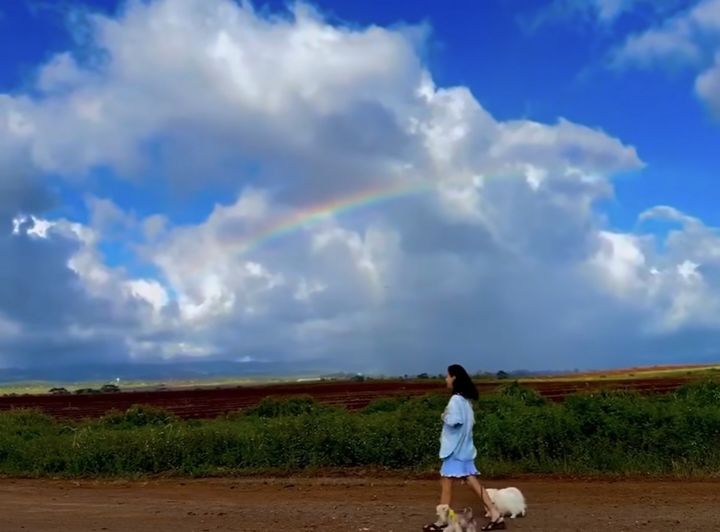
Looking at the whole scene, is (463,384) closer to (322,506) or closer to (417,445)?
(322,506)

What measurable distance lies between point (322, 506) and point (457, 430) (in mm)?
3570

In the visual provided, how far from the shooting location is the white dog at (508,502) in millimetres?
11336

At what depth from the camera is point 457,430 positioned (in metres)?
10.9

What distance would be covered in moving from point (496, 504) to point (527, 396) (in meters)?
22.6

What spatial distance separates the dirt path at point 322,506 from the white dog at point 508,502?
0.15 metres

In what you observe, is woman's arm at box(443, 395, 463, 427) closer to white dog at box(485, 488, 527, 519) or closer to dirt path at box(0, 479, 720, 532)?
white dog at box(485, 488, 527, 519)

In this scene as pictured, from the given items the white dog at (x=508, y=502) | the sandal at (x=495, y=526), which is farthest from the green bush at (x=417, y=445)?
the sandal at (x=495, y=526)

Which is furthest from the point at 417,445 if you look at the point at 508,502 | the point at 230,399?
the point at 230,399

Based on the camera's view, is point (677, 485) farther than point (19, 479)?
No

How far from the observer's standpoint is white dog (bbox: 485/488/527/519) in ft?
37.2

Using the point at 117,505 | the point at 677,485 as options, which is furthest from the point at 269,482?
the point at 677,485

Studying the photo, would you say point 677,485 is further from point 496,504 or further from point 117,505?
point 117,505

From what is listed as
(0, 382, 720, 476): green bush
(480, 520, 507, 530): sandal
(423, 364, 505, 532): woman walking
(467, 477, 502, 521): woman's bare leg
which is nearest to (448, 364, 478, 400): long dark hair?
(423, 364, 505, 532): woman walking

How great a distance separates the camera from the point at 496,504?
11281mm
